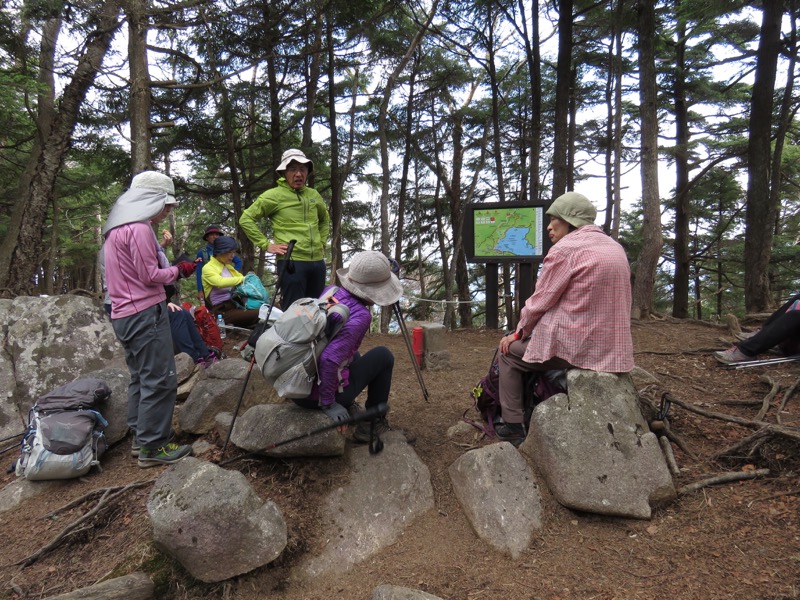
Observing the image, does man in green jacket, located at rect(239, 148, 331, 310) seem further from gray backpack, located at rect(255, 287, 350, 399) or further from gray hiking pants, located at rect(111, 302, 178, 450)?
gray backpack, located at rect(255, 287, 350, 399)

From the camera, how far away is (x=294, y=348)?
9.11 ft

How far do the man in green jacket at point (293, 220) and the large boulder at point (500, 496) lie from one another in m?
2.77

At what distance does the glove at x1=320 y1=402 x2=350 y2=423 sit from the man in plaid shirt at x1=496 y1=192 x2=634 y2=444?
1.33 m

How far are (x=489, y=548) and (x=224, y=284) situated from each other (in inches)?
196

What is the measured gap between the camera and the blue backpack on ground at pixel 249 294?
6.53m

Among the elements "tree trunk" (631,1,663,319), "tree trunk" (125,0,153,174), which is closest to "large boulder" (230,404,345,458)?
"tree trunk" (125,0,153,174)

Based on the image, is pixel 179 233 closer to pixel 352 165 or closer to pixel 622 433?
pixel 352 165

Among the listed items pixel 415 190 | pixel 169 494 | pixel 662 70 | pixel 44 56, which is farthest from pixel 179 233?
pixel 169 494

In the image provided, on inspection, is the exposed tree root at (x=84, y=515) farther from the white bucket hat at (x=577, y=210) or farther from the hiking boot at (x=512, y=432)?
the white bucket hat at (x=577, y=210)

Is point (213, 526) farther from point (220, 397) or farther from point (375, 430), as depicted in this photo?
point (220, 397)

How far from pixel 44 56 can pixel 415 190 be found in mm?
12383

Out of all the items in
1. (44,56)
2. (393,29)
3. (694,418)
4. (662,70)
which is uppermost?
(393,29)

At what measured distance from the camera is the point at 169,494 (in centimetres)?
254

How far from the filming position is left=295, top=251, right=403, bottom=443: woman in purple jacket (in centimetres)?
294
